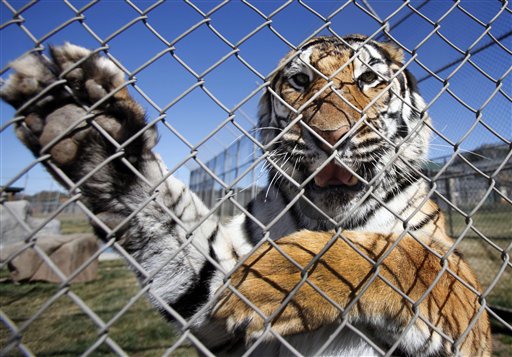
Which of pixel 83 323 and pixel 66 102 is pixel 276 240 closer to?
pixel 66 102

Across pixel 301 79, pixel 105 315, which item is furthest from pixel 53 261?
pixel 301 79

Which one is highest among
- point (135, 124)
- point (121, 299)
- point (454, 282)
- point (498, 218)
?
point (498, 218)

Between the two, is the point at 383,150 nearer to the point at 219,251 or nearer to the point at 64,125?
the point at 219,251

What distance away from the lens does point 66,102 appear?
721 mm

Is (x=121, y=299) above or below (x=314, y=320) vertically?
below

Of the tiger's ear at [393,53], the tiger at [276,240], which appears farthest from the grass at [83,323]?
the tiger's ear at [393,53]

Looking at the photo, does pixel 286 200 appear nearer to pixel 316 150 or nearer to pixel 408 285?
pixel 316 150

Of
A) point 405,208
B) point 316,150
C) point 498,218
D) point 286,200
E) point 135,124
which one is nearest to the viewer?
point 135,124

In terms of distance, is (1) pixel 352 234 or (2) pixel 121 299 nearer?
(1) pixel 352 234

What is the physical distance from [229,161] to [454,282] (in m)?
7.93

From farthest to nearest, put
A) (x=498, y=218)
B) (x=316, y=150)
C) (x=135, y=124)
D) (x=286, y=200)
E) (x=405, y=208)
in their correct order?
(x=498, y=218), (x=286, y=200), (x=405, y=208), (x=316, y=150), (x=135, y=124)

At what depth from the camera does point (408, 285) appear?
2.54ft

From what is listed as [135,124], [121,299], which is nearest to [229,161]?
[121,299]

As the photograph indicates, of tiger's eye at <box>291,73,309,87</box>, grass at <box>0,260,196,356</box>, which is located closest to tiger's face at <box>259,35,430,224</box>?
tiger's eye at <box>291,73,309,87</box>
